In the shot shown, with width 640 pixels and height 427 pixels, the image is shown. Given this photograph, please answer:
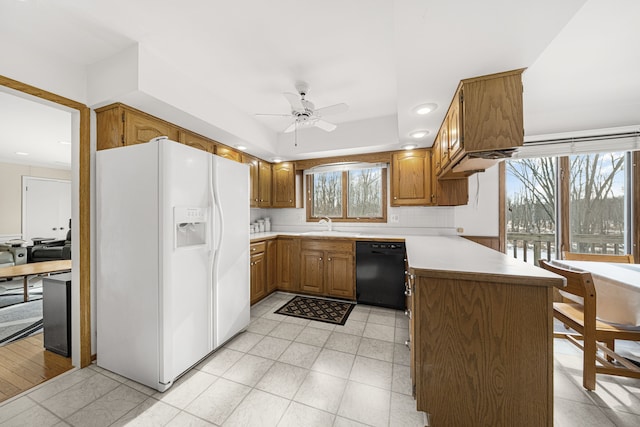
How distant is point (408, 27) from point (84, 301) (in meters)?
3.01

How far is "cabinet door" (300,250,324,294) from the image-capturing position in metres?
3.35

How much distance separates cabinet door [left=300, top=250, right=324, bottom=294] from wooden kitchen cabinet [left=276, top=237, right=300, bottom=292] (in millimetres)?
89

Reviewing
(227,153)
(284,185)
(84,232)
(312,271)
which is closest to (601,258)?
(312,271)

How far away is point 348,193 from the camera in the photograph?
12.9 feet

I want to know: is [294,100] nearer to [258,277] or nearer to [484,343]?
[484,343]

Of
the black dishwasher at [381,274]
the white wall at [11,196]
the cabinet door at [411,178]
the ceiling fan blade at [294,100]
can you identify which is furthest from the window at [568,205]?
the white wall at [11,196]

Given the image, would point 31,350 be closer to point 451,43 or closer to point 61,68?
point 61,68

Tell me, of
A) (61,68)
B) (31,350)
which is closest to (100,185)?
(61,68)

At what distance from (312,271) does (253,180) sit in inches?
64.3

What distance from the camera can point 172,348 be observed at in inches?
64.9

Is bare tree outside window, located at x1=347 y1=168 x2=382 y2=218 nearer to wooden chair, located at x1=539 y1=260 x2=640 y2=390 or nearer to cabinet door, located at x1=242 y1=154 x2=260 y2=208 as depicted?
cabinet door, located at x1=242 y1=154 x2=260 y2=208

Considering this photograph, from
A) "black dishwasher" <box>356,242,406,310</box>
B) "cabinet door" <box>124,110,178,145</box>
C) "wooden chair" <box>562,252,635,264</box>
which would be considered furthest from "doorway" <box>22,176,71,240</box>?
"wooden chair" <box>562,252,635,264</box>

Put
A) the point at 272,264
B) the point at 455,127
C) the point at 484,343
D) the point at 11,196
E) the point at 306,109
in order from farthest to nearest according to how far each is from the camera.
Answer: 1. the point at 11,196
2. the point at 272,264
3. the point at 306,109
4. the point at 455,127
5. the point at 484,343

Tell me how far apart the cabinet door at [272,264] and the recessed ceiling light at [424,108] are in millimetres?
2493
